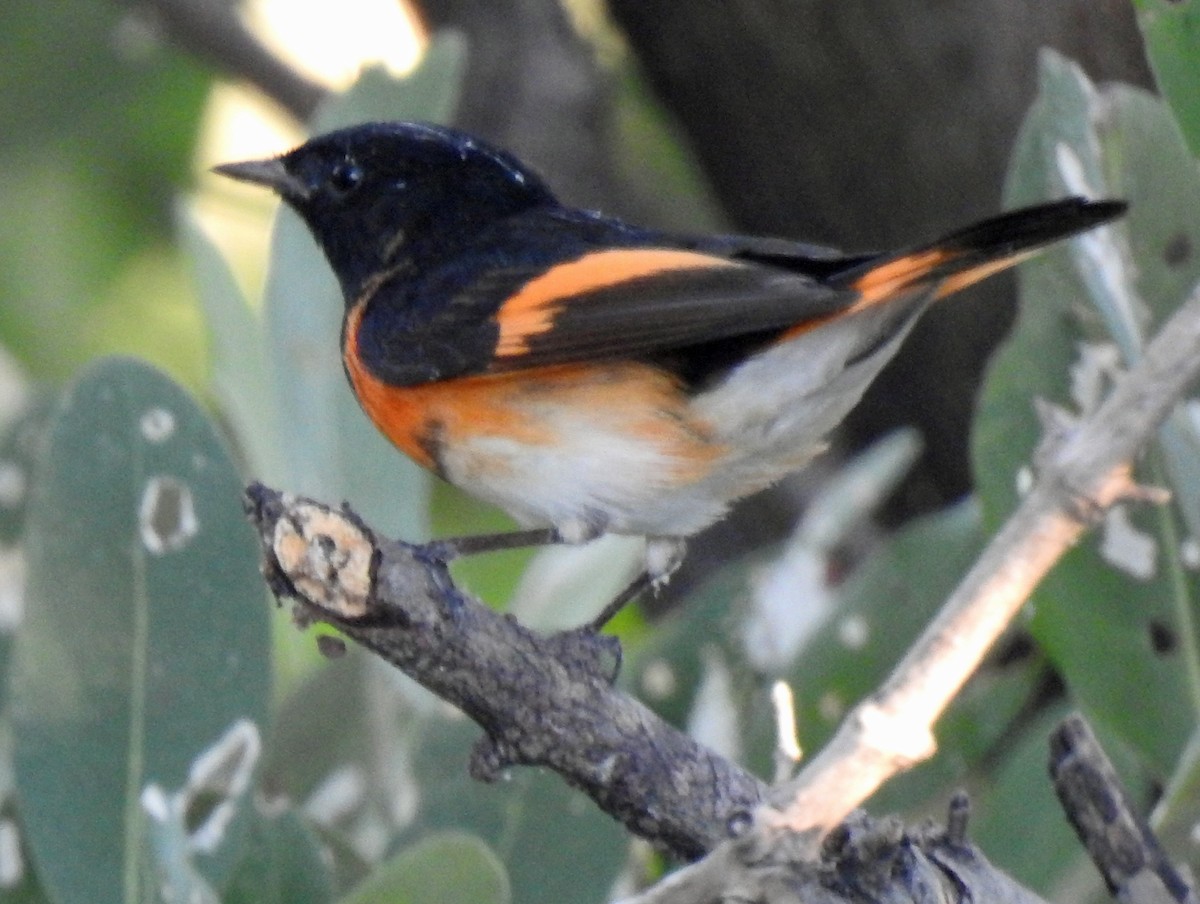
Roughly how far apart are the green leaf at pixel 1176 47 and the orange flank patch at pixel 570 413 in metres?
0.72

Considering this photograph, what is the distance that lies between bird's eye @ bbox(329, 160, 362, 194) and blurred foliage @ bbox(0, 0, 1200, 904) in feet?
0.92

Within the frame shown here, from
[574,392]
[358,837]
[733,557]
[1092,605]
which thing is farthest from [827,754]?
[733,557]

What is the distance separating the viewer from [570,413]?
260cm

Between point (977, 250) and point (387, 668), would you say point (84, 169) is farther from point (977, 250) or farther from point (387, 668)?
point (977, 250)

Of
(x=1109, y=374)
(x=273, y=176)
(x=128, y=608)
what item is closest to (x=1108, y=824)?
(x=1109, y=374)

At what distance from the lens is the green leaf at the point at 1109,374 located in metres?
2.67

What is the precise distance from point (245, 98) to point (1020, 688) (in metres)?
3.15

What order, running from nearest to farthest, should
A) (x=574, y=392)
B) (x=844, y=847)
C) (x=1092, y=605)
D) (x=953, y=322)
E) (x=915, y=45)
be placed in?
1. (x=844, y=847)
2. (x=574, y=392)
3. (x=1092, y=605)
4. (x=915, y=45)
5. (x=953, y=322)

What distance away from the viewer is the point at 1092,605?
9.19 ft

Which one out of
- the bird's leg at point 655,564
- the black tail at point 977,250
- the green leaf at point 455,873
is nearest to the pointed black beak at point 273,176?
the bird's leg at point 655,564

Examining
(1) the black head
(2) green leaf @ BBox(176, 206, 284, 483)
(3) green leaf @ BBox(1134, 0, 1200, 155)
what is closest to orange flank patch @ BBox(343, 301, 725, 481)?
(1) the black head

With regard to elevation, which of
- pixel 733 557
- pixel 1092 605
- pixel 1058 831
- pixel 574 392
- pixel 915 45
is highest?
pixel 574 392

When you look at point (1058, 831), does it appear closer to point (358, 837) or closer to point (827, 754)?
point (358, 837)

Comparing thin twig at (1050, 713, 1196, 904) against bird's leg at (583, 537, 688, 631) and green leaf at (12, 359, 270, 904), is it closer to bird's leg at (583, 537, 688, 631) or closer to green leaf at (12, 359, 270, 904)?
bird's leg at (583, 537, 688, 631)
